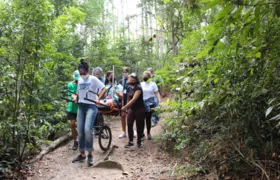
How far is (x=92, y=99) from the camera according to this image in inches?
209

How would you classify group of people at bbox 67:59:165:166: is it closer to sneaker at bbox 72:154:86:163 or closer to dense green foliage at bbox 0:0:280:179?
sneaker at bbox 72:154:86:163

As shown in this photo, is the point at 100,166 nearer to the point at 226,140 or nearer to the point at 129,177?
the point at 129,177

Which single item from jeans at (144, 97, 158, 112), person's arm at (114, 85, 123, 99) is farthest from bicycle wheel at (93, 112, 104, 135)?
person's arm at (114, 85, 123, 99)

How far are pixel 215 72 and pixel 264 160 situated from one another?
1230mm

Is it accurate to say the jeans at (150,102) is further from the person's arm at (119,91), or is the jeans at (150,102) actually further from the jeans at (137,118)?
the person's arm at (119,91)

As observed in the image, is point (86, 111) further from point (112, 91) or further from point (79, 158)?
point (112, 91)

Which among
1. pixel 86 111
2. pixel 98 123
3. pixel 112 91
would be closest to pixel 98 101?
pixel 86 111

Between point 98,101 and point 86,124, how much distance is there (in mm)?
520

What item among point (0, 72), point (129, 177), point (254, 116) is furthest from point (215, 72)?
point (0, 72)

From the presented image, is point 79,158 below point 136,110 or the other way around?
below

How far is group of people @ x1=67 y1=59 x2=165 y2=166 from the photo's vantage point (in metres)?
5.22

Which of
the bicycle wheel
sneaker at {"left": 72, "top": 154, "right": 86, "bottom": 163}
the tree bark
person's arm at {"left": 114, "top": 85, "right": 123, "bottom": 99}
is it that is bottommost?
sneaker at {"left": 72, "top": 154, "right": 86, "bottom": 163}

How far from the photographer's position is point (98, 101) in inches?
207

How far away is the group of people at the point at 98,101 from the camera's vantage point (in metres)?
5.22
